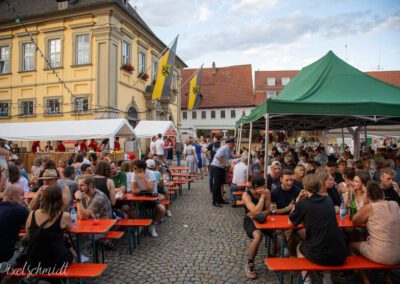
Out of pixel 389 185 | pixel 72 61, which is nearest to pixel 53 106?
pixel 72 61

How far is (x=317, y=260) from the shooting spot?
302cm

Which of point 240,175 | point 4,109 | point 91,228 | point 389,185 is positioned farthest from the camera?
point 4,109

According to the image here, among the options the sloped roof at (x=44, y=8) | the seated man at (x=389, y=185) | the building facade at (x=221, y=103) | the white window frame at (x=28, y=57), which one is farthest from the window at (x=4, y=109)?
the building facade at (x=221, y=103)

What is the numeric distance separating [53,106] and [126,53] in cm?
552

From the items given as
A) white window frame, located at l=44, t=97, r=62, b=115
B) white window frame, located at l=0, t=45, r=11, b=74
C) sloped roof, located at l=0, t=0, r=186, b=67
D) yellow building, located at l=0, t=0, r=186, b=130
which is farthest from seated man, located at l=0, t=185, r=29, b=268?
white window frame, located at l=0, t=45, r=11, b=74

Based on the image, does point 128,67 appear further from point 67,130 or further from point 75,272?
point 75,272

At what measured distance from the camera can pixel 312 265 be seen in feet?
9.89

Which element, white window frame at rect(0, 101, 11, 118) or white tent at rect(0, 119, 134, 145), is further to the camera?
white window frame at rect(0, 101, 11, 118)

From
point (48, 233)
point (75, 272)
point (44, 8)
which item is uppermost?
point (44, 8)

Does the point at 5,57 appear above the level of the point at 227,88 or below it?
below

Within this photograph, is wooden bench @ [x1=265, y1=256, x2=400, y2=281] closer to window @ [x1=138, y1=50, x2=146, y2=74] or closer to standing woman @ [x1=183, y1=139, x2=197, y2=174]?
standing woman @ [x1=183, y1=139, x2=197, y2=174]

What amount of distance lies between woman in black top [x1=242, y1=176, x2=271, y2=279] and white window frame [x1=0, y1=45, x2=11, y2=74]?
2089 cm

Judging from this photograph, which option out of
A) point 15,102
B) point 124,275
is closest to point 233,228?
point 124,275

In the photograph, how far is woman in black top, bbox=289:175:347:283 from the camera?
2.98m
